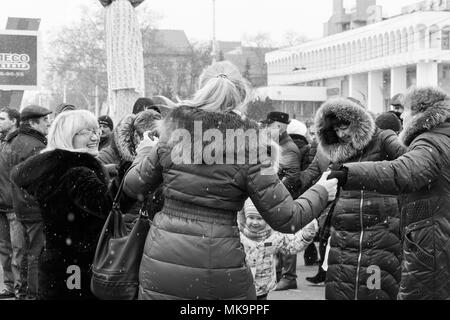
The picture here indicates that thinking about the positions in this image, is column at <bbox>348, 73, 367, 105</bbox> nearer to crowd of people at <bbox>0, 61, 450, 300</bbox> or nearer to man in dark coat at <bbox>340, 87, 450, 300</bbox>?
crowd of people at <bbox>0, 61, 450, 300</bbox>

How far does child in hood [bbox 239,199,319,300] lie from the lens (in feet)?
16.0

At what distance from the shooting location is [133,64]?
9.26 metres

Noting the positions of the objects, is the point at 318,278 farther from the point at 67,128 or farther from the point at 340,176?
the point at 340,176

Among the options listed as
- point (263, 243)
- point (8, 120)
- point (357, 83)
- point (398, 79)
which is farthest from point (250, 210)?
point (357, 83)

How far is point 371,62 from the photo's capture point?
7262 cm

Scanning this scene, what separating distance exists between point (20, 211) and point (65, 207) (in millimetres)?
2939

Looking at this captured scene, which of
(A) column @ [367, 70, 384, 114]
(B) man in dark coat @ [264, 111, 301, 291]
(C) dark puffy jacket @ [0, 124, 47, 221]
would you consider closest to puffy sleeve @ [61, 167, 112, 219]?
(C) dark puffy jacket @ [0, 124, 47, 221]

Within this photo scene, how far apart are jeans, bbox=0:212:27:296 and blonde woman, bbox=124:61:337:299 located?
451cm

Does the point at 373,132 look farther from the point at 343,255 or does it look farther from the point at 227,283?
the point at 227,283

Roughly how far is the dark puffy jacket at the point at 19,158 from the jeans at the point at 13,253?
0.85ft

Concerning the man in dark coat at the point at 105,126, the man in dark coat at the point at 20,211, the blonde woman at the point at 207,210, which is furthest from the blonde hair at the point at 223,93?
the man in dark coat at the point at 105,126

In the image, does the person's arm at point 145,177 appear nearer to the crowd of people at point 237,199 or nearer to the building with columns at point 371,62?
the crowd of people at point 237,199
